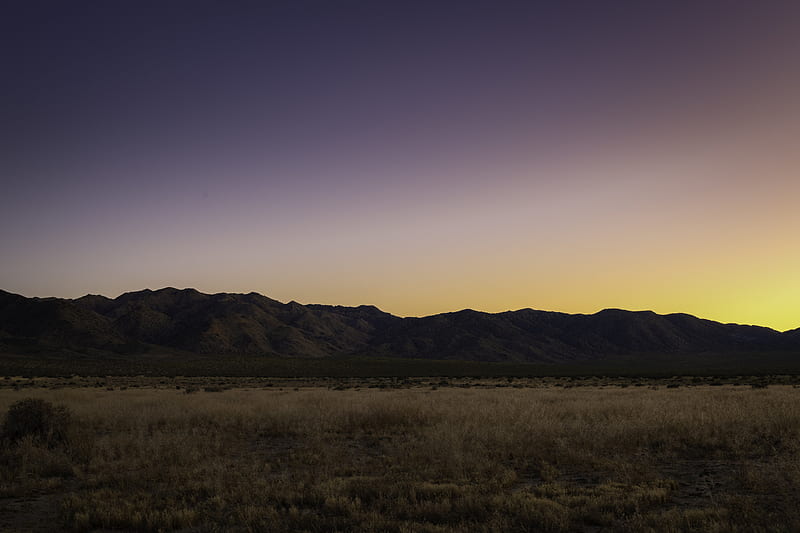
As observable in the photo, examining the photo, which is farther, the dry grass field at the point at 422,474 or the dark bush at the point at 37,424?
the dark bush at the point at 37,424

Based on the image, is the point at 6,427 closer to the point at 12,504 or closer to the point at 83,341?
the point at 12,504

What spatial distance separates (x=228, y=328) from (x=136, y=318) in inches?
1369

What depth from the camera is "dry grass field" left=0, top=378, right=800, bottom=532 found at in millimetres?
7016

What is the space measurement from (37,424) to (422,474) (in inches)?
420

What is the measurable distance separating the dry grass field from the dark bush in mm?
250

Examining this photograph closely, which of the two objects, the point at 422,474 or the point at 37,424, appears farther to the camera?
the point at 37,424

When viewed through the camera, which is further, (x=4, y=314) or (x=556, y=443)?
(x=4, y=314)

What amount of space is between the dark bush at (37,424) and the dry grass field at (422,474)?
25 cm

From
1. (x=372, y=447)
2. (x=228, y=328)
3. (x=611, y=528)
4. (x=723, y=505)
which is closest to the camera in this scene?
(x=611, y=528)

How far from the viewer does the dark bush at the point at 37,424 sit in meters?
13.1

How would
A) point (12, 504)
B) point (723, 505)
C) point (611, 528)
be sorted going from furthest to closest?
1. point (12, 504)
2. point (723, 505)
3. point (611, 528)

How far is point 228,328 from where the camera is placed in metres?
180

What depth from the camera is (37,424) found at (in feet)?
43.6

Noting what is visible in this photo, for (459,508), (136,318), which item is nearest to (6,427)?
(459,508)
